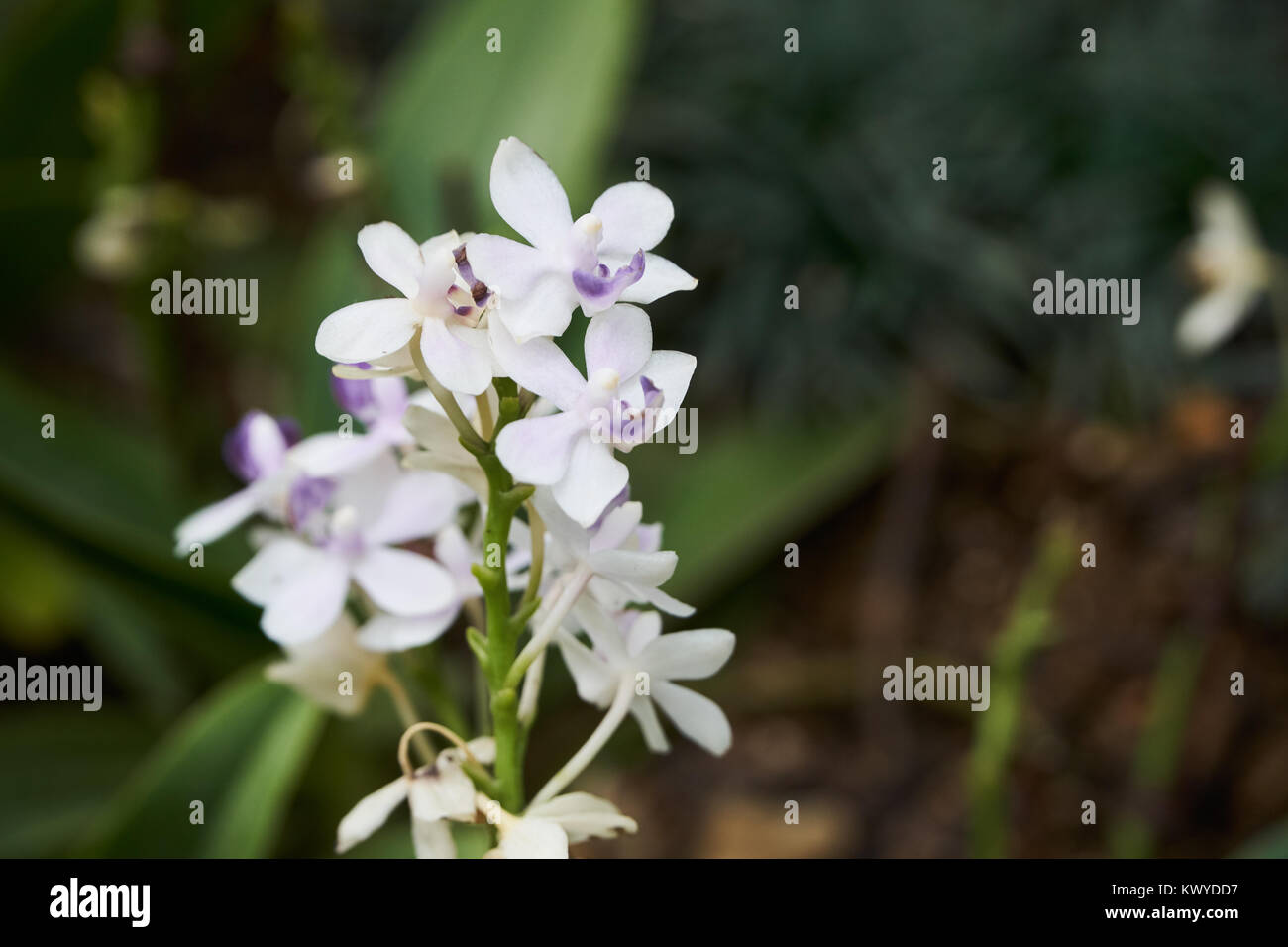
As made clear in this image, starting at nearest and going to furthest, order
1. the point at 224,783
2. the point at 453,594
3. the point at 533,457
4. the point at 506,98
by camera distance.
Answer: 1. the point at 533,457
2. the point at 453,594
3. the point at 224,783
4. the point at 506,98

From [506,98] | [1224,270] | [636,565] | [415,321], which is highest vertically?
[506,98]

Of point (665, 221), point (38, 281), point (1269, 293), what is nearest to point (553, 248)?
point (665, 221)

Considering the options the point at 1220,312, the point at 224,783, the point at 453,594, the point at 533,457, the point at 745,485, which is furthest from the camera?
the point at 745,485

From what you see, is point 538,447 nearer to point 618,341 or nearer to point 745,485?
point 618,341

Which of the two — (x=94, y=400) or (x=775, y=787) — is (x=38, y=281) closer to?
(x=94, y=400)

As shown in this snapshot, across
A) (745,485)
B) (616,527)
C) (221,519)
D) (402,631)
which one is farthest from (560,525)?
(745,485)

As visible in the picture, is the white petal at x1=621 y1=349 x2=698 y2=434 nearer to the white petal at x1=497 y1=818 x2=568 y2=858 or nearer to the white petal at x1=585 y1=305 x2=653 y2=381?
the white petal at x1=585 y1=305 x2=653 y2=381
